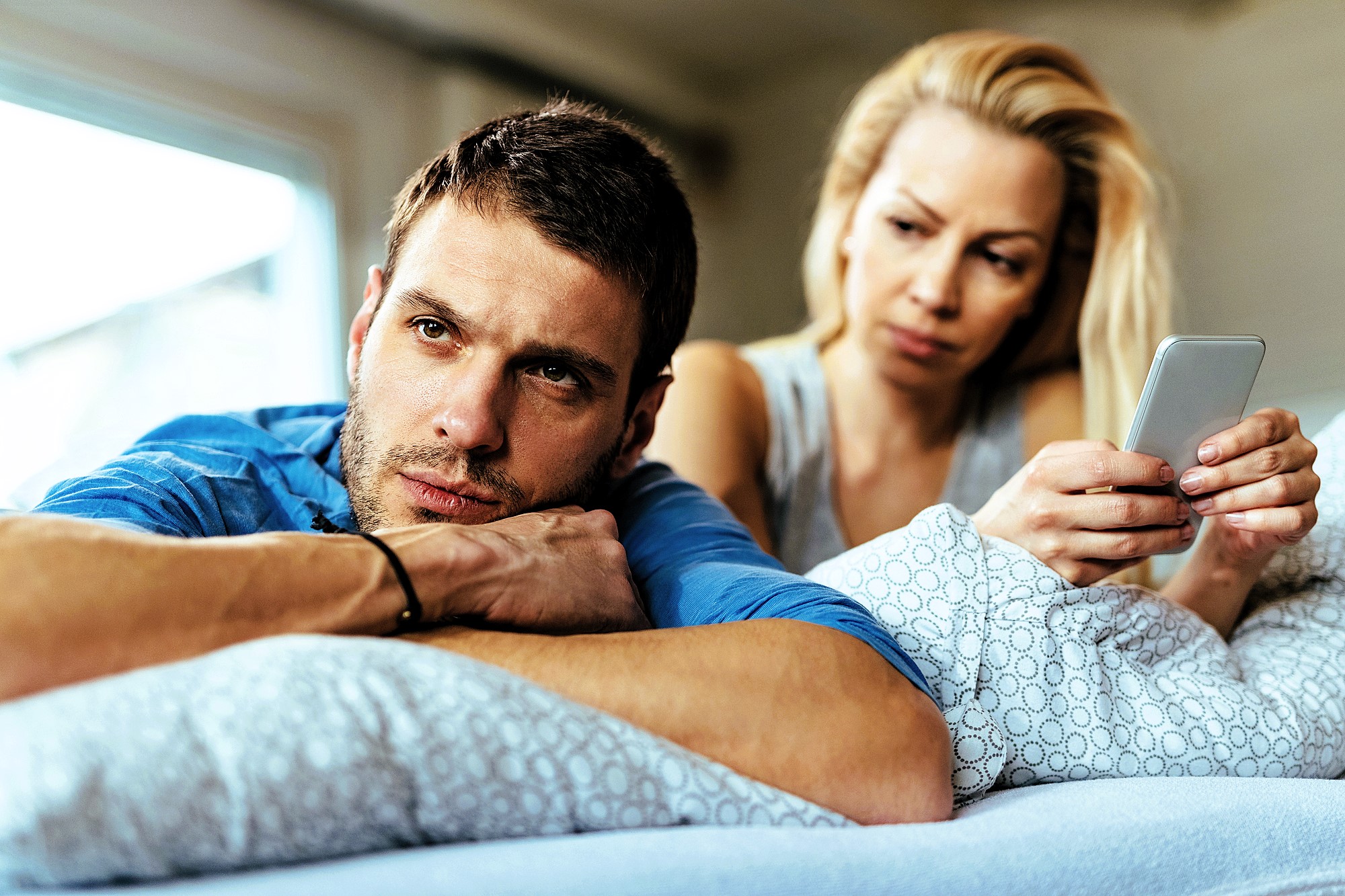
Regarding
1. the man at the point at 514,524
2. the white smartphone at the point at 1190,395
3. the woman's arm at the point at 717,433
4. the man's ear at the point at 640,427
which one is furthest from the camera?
the woman's arm at the point at 717,433

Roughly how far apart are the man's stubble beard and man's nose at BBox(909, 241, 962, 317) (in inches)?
30.3

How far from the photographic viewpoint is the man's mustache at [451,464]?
945 mm

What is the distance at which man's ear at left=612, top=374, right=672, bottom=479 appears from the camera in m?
1.16

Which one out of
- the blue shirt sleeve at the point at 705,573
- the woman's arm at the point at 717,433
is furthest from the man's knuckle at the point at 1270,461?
the woman's arm at the point at 717,433

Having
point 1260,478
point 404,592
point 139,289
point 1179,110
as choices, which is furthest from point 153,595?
point 1179,110

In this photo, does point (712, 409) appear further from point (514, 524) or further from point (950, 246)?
point (514, 524)

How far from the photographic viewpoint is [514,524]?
2.89ft

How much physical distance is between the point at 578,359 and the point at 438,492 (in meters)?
0.18

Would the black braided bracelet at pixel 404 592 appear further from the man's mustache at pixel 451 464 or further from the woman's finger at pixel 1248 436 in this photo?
the woman's finger at pixel 1248 436

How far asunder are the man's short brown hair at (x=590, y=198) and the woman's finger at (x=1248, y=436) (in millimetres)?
537

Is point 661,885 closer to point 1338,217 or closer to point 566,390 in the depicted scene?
point 566,390

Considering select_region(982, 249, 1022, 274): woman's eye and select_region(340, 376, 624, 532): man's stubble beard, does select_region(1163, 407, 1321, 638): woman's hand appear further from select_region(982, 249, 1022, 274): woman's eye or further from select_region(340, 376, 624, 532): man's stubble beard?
select_region(982, 249, 1022, 274): woman's eye

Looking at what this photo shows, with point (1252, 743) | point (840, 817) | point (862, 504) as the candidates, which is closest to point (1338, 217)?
point (862, 504)

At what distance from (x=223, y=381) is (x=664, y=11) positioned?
1.57 meters
